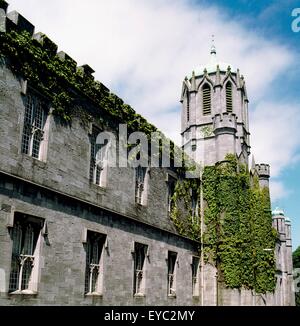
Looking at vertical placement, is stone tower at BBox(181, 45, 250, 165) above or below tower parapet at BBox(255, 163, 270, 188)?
above

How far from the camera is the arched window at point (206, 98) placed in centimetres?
3178

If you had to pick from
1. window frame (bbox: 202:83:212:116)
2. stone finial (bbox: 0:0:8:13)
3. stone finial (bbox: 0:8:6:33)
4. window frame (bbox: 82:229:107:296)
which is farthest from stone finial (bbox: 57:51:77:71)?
window frame (bbox: 202:83:212:116)

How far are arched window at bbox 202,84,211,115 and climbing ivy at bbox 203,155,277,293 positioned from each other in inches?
246

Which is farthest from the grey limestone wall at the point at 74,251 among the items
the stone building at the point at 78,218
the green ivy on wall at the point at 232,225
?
the green ivy on wall at the point at 232,225

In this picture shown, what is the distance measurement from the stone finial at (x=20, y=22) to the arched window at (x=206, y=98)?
1944 cm

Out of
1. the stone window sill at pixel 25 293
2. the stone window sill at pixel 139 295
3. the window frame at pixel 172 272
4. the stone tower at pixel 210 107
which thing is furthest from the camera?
the stone tower at pixel 210 107

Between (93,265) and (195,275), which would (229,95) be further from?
(93,265)

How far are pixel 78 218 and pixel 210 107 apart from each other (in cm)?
1923

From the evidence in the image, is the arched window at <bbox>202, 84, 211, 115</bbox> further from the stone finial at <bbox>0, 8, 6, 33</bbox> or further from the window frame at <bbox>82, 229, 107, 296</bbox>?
the stone finial at <bbox>0, 8, 6, 33</bbox>

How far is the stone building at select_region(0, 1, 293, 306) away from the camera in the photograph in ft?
41.0

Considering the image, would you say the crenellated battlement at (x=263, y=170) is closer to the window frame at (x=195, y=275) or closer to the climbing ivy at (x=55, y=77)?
the window frame at (x=195, y=275)

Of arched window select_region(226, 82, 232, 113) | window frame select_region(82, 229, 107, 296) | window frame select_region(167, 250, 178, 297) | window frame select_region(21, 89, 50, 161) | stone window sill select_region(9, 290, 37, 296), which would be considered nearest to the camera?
stone window sill select_region(9, 290, 37, 296)

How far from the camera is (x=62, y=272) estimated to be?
45.2 ft
